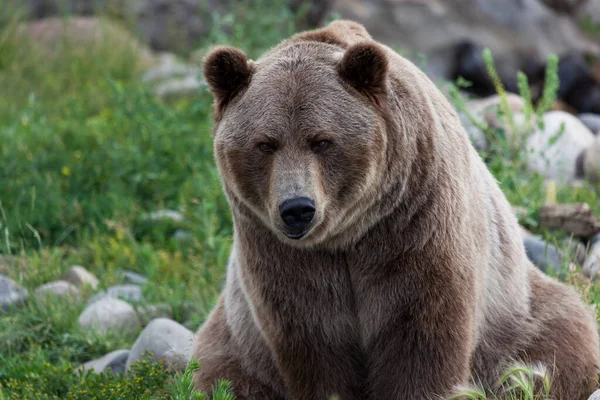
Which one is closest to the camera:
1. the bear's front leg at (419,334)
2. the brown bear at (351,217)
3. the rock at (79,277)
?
the brown bear at (351,217)

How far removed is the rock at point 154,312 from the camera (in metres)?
7.09

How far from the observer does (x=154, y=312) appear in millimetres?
7117

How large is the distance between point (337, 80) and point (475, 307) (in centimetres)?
139

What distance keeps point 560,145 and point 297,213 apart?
20.4 feet

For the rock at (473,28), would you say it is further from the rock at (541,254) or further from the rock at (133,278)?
the rock at (541,254)

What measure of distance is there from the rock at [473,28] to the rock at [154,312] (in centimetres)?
800

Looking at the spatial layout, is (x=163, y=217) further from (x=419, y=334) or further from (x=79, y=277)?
(x=419, y=334)

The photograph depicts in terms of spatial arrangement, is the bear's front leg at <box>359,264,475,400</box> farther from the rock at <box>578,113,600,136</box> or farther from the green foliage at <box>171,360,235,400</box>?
the rock at <box>578,113,600,136</box>

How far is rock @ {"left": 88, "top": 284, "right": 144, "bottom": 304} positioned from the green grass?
0.12 m

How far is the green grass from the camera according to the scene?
6352mm

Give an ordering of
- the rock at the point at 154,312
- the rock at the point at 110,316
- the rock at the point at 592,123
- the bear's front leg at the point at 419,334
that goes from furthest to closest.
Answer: the rock at the point at 592,123, the rock at the point at 154,312, the rock at the point at 110,316, the bear's front leg at the point at 419,334

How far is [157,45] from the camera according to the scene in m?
16.1

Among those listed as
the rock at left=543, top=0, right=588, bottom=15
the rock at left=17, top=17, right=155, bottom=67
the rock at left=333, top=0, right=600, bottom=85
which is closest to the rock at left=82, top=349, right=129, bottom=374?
the rock at left=17, top=17, right=155, bottom=67

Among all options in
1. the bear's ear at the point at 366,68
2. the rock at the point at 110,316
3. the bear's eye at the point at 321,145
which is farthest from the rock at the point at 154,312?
the bear's ear at the point at 366,68
